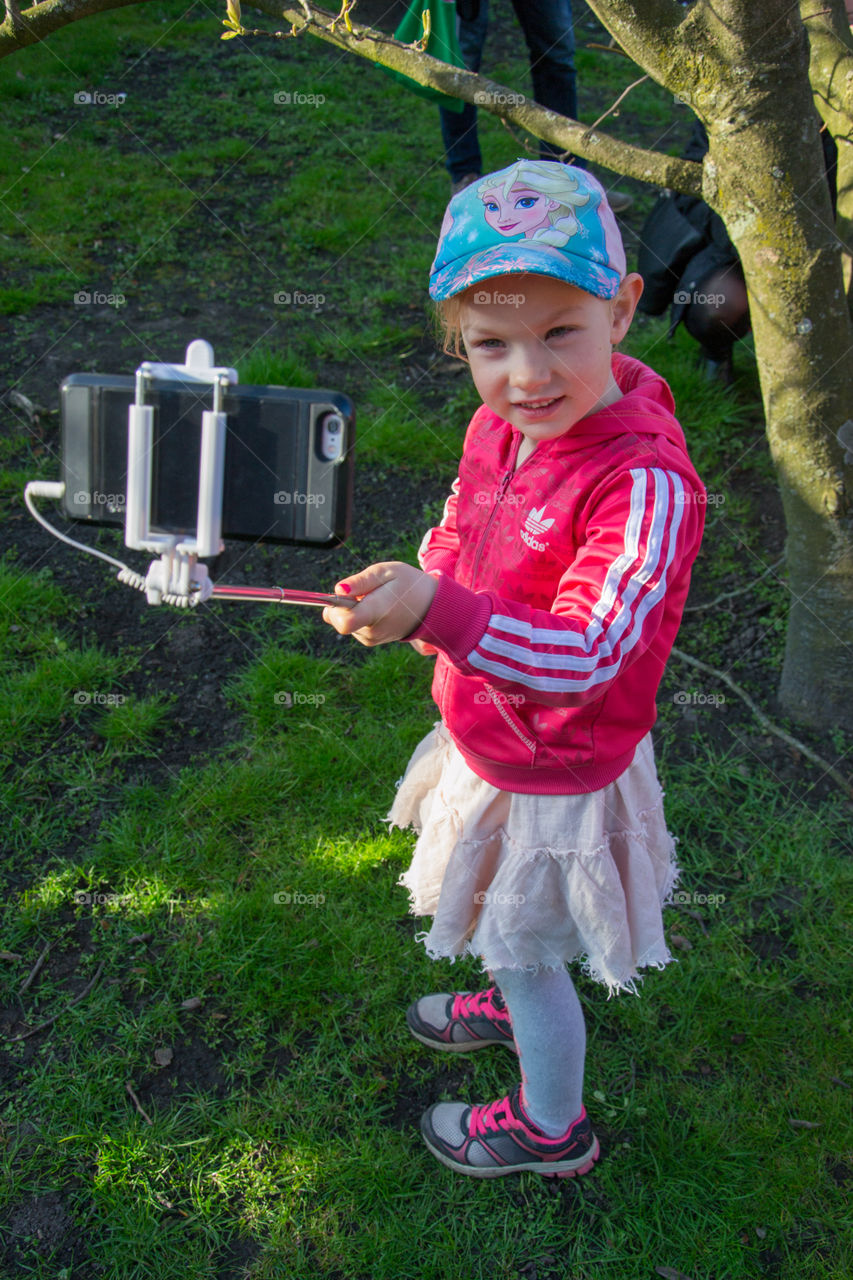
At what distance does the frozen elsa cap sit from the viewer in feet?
3.88

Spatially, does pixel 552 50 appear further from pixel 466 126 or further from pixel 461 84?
pixel 461 84

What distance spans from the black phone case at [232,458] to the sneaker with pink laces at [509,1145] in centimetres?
130

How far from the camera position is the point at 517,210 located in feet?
4.03

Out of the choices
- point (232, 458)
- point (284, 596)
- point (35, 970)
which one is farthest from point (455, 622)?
point (35, 970)

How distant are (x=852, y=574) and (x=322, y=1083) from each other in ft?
6.11

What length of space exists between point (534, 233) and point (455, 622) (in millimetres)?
497

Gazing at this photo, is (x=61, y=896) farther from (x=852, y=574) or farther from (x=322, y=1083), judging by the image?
(x=852, y=574)

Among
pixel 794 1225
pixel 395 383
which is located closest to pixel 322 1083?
pixel 794 1225

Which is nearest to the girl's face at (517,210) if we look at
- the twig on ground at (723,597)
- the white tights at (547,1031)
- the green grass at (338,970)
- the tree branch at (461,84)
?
the white tights at (547,1031)

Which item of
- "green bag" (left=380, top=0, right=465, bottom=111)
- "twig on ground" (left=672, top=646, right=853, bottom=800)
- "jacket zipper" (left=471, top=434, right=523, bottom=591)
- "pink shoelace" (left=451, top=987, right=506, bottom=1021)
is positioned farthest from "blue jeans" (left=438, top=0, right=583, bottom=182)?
"pink shoelace" (left=451, top=987, right=506, bottom=1021)

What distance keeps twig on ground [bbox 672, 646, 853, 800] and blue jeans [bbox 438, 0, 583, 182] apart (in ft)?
8.78

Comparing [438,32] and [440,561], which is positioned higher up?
[438,32]

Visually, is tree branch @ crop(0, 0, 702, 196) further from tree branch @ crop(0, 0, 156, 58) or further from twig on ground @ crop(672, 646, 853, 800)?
twig on ground @ crop(672, 646, 853, 800)

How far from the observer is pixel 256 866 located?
2.48 metres
